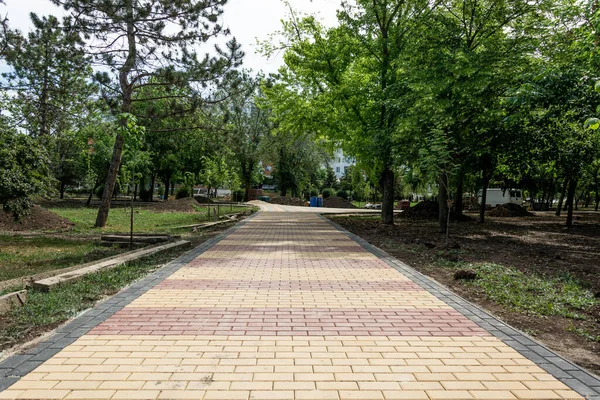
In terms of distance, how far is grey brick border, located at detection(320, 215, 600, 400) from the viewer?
3.20 meters

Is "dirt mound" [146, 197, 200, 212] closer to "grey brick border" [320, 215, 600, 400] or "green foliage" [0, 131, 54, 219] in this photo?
"green foliage" [0, 131, 54, 219]

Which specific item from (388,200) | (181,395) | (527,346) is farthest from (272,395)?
(388,200)

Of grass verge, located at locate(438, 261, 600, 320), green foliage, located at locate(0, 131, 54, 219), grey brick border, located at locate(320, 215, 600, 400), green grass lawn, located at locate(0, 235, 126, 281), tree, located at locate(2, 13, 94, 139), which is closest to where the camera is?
grey brick border, located at locate(320, 215, 600, 400)

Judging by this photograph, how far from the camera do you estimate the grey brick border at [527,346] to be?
10.5 feet

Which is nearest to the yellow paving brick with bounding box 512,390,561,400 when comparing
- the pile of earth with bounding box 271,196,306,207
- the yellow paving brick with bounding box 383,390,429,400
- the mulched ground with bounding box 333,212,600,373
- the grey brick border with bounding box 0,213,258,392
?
the yellow paving brick with bounding box 383,390,429,400

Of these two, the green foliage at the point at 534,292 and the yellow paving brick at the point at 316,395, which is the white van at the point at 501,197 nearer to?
the green foliage at the point at 534,292

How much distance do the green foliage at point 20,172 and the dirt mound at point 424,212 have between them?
1927cm

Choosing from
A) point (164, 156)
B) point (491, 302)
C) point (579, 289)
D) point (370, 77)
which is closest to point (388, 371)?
point (491, 302)

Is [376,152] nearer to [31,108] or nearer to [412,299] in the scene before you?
[412,299]

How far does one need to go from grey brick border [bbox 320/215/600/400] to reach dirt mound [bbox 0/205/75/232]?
47.7 feet

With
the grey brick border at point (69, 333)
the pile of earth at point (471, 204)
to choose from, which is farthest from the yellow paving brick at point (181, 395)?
the pile of earth at point (471, 204)

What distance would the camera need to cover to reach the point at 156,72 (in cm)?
1433

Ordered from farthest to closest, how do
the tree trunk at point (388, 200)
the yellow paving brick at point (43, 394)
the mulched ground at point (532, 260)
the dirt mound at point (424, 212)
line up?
the dirt mound at point (424, 212) → the tree trunk at point (388, 200) → the mulched ground at point (532, 260) → the yellow paving brick at point (43, 394)

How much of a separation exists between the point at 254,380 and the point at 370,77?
16.5 metres
